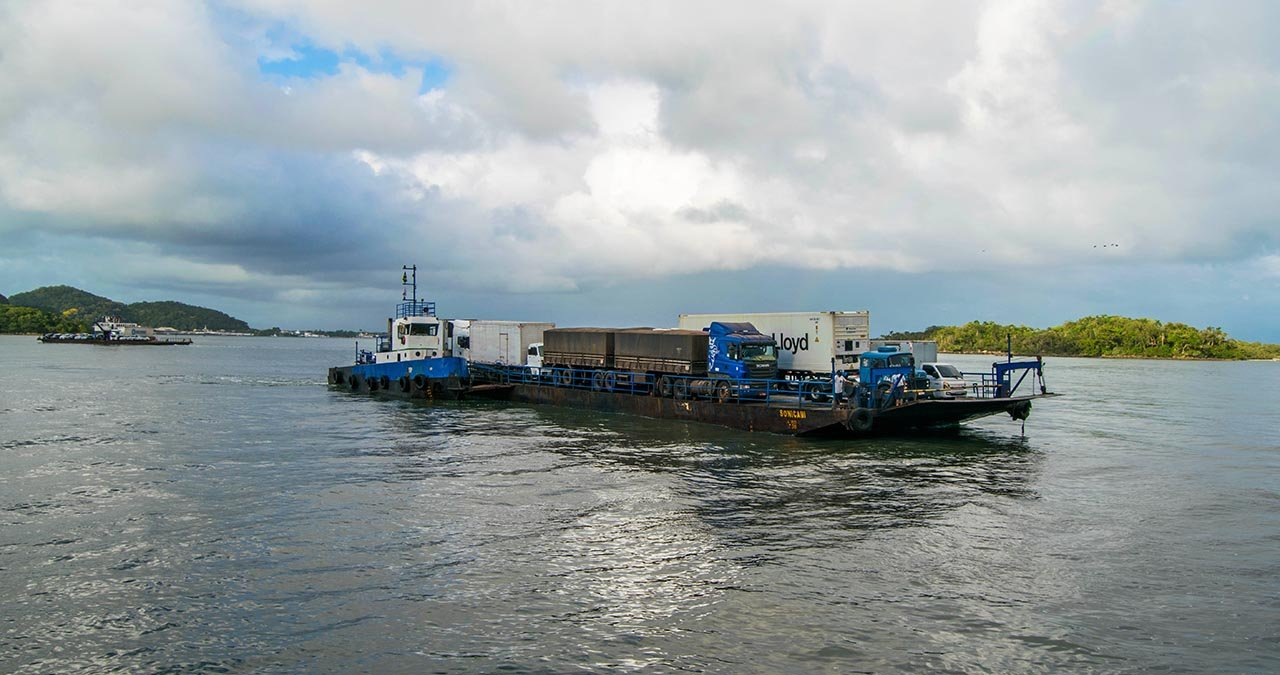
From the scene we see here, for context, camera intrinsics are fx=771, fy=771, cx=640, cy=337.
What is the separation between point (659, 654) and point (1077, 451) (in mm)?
24913

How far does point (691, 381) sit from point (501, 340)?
55.9 feet

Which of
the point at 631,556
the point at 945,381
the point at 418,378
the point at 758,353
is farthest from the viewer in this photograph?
the point at 418,378

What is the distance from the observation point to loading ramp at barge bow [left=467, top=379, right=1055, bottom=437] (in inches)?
1147

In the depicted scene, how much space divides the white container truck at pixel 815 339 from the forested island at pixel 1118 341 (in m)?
153

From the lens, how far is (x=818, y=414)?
29.7m

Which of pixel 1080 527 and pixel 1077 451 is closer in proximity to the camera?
pixel 1080 527

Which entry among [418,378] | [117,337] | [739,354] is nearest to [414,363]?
[418,378]

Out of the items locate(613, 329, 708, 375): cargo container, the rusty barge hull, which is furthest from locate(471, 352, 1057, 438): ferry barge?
locate(613, 329, 708, 375): cargo container

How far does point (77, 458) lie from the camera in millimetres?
24734

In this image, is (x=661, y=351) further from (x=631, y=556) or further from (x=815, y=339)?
(x=631, y=556)

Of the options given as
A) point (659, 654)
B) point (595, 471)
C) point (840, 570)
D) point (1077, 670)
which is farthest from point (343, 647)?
point (595, 471)

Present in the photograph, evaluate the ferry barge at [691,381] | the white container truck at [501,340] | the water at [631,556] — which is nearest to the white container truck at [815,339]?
the ferry barge at [691,381]

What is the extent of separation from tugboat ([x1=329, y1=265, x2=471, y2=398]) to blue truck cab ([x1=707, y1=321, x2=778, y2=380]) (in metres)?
17.3

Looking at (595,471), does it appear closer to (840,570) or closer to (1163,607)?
(840,570)
